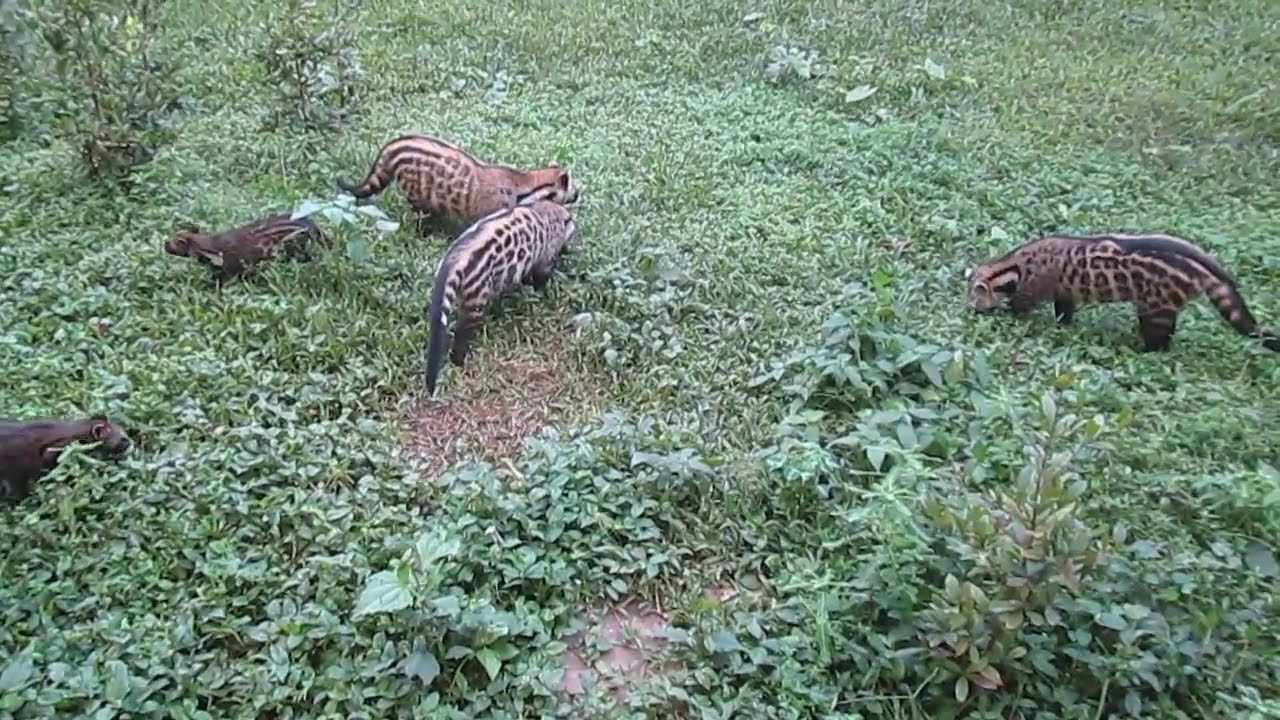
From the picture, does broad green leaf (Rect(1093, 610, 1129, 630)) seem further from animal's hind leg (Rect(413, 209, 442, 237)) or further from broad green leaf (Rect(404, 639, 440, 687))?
animal's hind leg (Rect(413, 209, 442, 237))

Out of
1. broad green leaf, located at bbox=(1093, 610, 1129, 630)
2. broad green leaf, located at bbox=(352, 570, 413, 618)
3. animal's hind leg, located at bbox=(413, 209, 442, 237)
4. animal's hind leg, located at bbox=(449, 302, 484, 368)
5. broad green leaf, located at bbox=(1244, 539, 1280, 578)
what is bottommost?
animal's hind leg, located at bbox=(413, 209, 442, 237)

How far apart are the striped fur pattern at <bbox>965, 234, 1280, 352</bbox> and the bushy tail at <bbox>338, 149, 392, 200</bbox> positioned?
282 cm

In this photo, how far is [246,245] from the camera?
4898 millimetres

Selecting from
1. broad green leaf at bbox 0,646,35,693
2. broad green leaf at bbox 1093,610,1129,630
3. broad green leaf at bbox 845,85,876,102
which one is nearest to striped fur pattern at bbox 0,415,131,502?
broad green leaf at bbox 0,646,35,693

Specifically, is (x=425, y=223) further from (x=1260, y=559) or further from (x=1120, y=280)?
(x=1260, y=559)

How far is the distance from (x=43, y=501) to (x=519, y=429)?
1577mm

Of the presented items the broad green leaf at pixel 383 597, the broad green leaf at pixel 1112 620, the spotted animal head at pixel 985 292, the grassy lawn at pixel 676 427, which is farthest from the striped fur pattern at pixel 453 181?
the broad green leaf at pixel 1112 620

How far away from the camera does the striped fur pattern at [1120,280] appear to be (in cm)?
448

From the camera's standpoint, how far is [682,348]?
4.50 m

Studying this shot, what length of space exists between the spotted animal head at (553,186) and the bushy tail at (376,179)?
0.75m

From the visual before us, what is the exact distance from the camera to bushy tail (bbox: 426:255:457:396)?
4.27 m

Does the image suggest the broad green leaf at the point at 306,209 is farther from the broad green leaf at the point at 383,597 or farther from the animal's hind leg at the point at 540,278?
the broad green leaf at the point at 383,597

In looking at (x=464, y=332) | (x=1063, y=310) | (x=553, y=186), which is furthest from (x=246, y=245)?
(x=1063, y=310)

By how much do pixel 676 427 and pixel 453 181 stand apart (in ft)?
6.57
